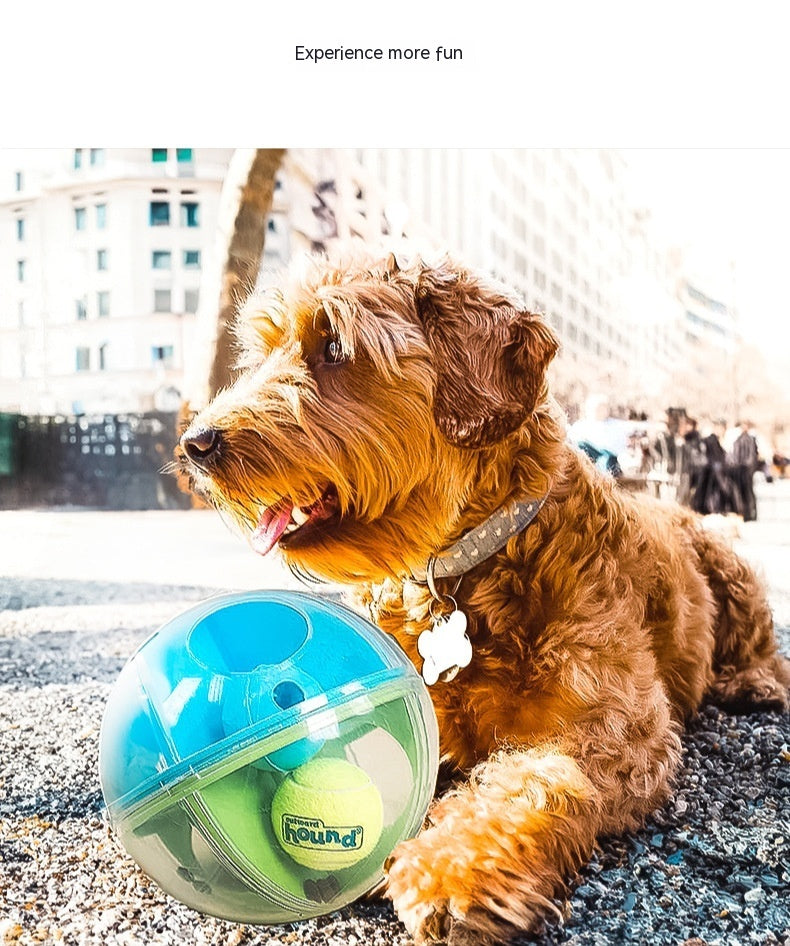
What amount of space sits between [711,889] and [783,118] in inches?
72.2

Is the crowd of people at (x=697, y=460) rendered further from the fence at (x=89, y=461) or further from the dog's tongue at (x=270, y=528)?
the dog's tongue at (x=270, y=528)

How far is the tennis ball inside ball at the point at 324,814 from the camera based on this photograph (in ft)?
4.37

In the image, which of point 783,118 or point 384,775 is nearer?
point 384,775

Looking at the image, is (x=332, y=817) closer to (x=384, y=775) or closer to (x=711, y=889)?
(x=384, y=775)

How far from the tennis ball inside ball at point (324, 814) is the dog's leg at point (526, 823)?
118mm

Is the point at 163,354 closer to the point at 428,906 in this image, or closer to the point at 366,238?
the point at 366,238

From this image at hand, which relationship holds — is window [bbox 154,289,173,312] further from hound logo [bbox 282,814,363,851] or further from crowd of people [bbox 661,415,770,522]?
hound logo [bbox 282,814,363,851]

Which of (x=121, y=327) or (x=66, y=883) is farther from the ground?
(x=121, y=327)

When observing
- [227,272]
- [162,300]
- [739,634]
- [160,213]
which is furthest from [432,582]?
[162,300]

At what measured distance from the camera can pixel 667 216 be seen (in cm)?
434

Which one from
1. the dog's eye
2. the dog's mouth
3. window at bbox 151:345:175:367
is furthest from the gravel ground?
window at bbox 151:345:175:367

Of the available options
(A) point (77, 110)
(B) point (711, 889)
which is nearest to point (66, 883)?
(B) point (711, 889)

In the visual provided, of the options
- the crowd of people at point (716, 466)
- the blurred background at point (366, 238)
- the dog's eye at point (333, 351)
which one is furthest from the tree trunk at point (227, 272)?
the crowd of people at point (716, 466)

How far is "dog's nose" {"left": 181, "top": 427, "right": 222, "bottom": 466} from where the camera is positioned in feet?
5.43
